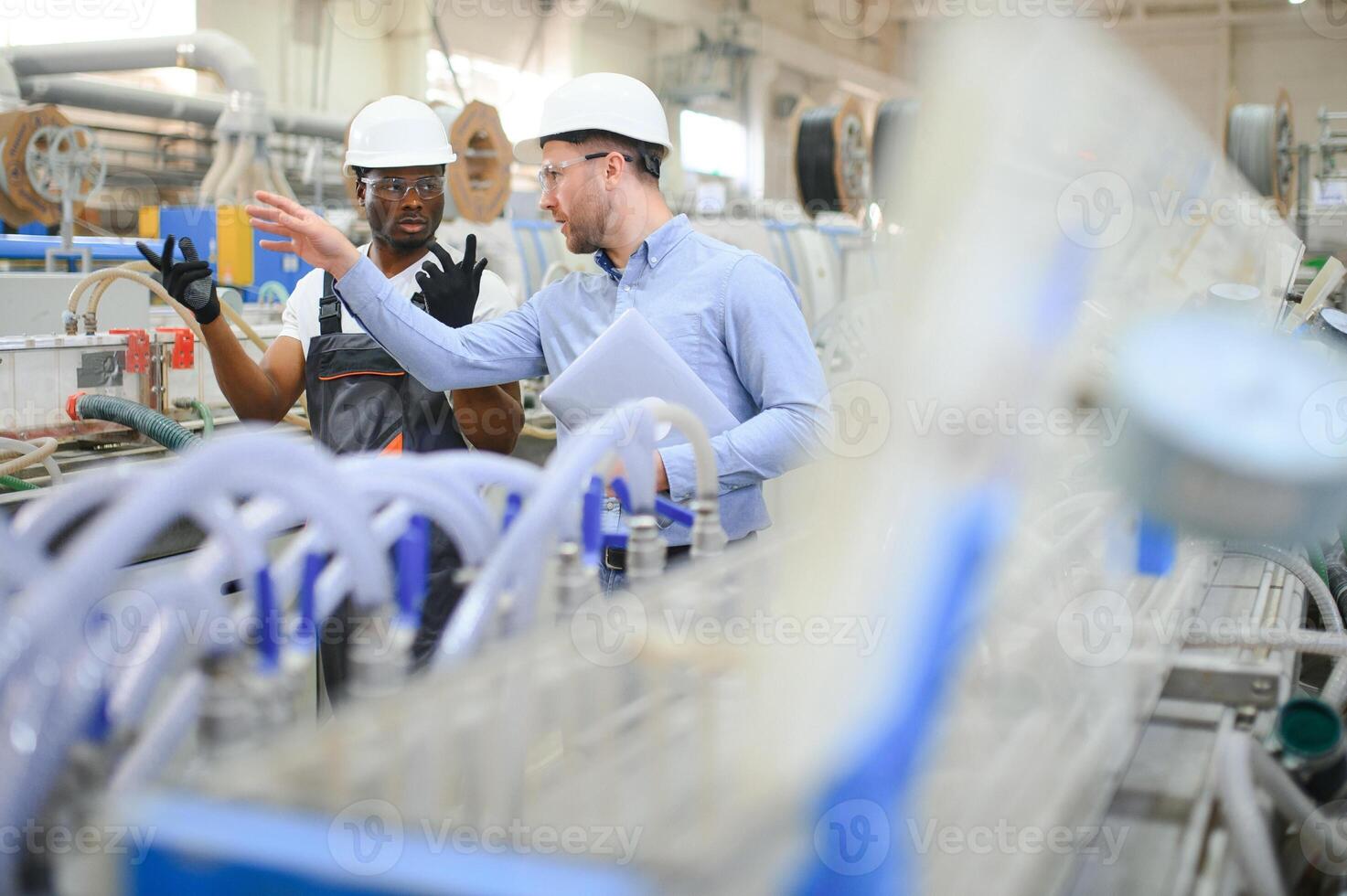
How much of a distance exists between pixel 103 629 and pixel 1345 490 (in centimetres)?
90

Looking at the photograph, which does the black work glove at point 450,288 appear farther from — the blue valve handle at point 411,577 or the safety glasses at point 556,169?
the blue valve handle at point 411,577

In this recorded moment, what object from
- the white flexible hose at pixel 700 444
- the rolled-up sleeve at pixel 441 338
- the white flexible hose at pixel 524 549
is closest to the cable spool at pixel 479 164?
the rolled-up sleeve at pixel 441 338

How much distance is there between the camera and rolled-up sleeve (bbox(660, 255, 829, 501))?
1.56 metres

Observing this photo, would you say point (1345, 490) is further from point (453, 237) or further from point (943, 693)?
point (453, 237)

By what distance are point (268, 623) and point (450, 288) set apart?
125 cm

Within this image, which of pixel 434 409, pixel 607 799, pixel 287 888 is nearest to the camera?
pixel 287 888

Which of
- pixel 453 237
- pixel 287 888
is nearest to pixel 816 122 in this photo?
pixel 453 237

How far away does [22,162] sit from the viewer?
4.34m

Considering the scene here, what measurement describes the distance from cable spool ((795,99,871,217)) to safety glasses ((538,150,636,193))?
477 cm

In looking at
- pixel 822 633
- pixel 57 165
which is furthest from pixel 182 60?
pixel 822 633

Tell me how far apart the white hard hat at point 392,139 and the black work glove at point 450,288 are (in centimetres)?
17

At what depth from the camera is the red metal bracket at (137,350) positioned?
101 inches

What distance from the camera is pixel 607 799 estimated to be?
2.21ft

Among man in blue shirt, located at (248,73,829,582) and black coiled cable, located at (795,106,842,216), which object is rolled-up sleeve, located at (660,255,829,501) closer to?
man in blue shirt, located at (248,73,829,582)
